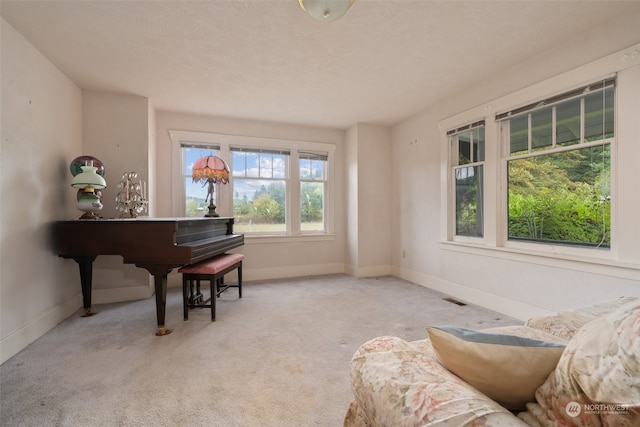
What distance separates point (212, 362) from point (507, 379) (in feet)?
6.20

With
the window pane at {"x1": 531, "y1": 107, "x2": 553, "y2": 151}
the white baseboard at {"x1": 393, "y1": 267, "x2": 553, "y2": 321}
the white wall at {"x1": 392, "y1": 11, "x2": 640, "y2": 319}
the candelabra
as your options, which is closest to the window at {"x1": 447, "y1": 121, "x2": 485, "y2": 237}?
the white wall at {"x1": 392, "y1": 11, "x2": 640, "y2": 319}

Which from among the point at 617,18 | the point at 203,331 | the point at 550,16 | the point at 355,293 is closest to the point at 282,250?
the point at 355,293

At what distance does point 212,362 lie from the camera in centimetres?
201

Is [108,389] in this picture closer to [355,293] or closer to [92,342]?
[92,342]

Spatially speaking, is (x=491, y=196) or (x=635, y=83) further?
(x=491, y=196)

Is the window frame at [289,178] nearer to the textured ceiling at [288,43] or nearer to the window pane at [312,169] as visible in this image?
the window pane at [312,169]

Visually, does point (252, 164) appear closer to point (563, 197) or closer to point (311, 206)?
point (311, 206)

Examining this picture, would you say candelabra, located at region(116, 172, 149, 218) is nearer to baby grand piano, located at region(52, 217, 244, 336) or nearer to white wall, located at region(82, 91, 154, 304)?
white wall, located at region(82, 91, 154, 304)

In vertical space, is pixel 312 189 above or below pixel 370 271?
above

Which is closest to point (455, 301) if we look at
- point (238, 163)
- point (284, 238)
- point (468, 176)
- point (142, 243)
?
point (468, 176)

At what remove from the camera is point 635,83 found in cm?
205

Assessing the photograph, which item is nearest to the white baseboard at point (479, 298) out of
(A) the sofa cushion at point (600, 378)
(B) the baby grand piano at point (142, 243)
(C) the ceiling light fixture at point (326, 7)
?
(A) the sofa cushion at point (600, 378)

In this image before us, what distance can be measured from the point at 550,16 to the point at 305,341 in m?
3.14

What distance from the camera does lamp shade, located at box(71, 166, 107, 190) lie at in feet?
8.64
